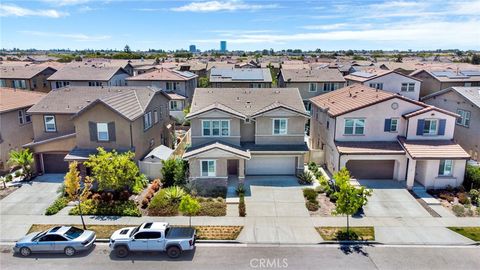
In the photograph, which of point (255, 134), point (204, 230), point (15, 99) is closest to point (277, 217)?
point (204, 230)

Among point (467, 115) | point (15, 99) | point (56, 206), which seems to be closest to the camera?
point (56, 206)

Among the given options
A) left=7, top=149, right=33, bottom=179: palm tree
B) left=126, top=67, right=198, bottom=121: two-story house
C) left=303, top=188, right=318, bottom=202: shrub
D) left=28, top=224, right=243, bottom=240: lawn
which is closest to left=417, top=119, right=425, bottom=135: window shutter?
left=303, top=188, right=318, bottom=202: shrub

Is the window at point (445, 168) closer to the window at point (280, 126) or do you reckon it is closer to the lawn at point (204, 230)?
the window at point (280, 126)

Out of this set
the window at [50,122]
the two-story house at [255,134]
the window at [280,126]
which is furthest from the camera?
the window at [50,122]

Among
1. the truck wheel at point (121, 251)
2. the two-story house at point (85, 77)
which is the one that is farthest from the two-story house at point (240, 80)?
the truck wheel at point (121, 251)

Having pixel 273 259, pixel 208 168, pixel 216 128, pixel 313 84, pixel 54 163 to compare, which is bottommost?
pixel 273 259

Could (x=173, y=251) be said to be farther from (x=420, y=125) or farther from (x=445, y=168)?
(x=420, y=125)
